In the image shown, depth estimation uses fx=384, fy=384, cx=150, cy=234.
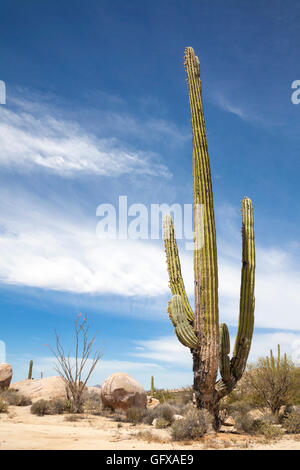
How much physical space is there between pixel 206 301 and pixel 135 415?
17.6ft

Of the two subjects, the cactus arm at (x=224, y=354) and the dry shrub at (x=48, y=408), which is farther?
the dry shrub at (x=48, y=408)

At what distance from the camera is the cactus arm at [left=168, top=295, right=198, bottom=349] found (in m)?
9.75

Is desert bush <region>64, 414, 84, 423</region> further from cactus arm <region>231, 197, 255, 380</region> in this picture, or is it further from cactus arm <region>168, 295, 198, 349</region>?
cactus arm <region>231, 197, 255, 380</region>

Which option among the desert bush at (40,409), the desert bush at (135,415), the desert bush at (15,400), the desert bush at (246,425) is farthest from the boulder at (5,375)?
the desert bush at (246,425)

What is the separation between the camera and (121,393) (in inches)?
555

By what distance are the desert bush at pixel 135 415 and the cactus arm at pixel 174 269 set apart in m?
4.62

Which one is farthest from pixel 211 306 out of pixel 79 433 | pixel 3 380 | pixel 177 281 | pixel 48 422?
pixel 3 380

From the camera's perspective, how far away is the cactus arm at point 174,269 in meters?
10.3

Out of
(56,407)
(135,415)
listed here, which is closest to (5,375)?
(56,407)

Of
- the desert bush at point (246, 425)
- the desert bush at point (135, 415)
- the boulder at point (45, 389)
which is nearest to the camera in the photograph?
the desert bush at point (246, 425)

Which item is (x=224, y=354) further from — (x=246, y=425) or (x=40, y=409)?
(x=40, y=409)

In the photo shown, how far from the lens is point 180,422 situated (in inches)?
348

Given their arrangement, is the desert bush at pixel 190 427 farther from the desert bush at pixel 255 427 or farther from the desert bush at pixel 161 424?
the desert bush at pixel 161 424
